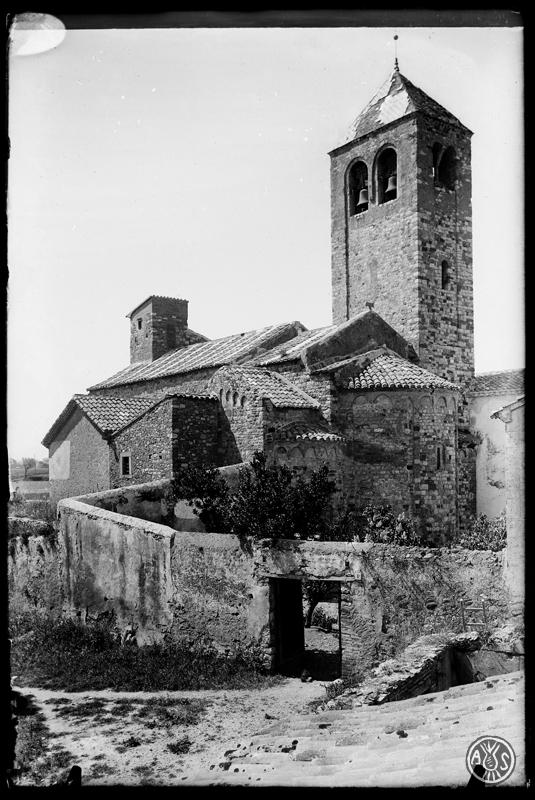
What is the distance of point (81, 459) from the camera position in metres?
15.9

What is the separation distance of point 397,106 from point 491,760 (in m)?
16.0

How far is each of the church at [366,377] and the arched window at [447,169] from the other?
3 centimetres

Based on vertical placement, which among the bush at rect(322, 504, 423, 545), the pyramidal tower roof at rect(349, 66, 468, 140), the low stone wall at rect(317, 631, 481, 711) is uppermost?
the pyramidal tower roof at rect(349, 66, 468, 140)

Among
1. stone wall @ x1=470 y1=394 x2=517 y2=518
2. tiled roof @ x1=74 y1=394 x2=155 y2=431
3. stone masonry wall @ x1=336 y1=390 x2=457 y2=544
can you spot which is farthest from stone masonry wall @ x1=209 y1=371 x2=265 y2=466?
stone wall @ x1=470 y1=394 x2=517 y2=518

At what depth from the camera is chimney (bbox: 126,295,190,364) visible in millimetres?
21922

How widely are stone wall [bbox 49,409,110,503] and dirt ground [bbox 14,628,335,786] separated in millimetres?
7375

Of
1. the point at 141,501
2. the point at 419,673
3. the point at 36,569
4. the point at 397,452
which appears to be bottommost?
the point at 419,673

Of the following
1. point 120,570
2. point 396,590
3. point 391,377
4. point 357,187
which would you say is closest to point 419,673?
point 396,590

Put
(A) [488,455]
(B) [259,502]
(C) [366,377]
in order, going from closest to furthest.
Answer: (B) [259,502]
(C) [366,377]
(A) [488,455]

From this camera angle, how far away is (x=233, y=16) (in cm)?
379

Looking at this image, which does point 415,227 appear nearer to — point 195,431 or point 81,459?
point 195,431

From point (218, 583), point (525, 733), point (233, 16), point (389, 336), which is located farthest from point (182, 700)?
point (389, 336)

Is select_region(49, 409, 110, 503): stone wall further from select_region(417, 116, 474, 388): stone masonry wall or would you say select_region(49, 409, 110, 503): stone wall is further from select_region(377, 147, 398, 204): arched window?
select_region(377, 147, 398, 204): arched window
